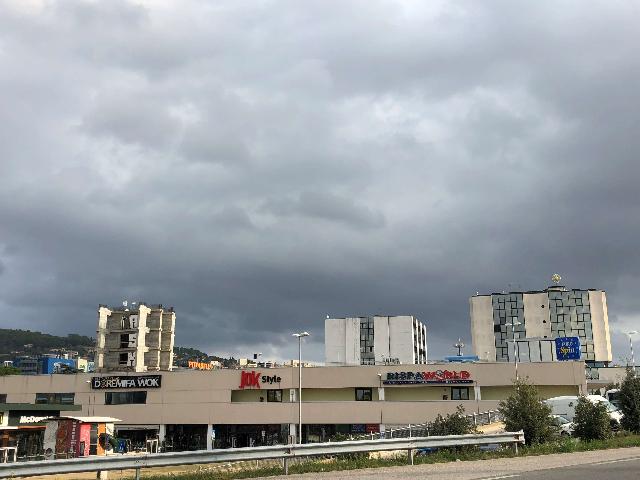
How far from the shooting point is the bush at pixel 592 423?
2775 centimetres

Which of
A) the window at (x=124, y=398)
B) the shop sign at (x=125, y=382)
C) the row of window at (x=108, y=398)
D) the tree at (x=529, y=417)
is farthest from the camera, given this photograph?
the row of window at (x=108, y=398)

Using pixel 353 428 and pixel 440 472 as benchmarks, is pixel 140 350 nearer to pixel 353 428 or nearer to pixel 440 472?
pixel 353 428

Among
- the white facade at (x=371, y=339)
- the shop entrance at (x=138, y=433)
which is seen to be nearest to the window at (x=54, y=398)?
the shop entrance at (x=138, y=433)

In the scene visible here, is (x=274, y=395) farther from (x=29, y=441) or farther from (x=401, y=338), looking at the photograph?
(x=401, y=338)

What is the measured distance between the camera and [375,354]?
14025cm

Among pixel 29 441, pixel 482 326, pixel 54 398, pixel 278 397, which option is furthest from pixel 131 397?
pixel 482 326

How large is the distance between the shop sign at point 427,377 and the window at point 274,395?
13.2m

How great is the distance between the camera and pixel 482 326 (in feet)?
443

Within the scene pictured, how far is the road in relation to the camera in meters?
15.7

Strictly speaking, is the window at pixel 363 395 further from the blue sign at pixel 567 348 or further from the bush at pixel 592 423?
the bush at pixel 592 423

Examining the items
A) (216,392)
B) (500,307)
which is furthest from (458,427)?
(500,307)

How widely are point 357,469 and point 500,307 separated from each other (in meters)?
121

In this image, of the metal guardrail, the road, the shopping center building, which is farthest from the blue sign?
the metal guardrail

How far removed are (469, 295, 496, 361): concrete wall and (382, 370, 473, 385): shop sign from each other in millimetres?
63467
